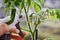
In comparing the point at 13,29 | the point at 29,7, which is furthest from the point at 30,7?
the point at 13,29

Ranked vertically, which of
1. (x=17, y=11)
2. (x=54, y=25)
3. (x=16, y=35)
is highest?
(x=17, y=11)

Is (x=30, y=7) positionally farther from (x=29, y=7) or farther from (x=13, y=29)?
(x=13, y=29)

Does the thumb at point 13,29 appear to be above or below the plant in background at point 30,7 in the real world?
below

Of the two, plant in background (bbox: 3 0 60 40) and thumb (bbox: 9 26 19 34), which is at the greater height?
plant in background (bbox: 3 0 60 40)

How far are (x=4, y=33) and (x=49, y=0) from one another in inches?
37.2

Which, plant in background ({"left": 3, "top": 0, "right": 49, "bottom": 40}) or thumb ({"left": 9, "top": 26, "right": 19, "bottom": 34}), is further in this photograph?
thumb ({"left": 9, "top": 26, "right": 19, "bottom": 34})

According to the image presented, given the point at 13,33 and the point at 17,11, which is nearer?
the point at 17,11

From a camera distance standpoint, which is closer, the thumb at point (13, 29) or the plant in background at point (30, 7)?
the plant in background at point (30, 7)

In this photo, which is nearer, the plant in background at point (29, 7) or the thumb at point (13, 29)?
the plant in background at point (29, 7)

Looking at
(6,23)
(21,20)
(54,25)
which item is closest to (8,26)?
(6,23)

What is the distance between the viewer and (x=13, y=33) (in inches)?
31.2

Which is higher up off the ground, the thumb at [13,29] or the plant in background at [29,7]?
the plant in background at [29,7]

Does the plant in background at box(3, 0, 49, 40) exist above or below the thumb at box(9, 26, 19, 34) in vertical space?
above

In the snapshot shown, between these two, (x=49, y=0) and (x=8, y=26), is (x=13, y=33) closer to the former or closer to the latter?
(x=8, y=26)
